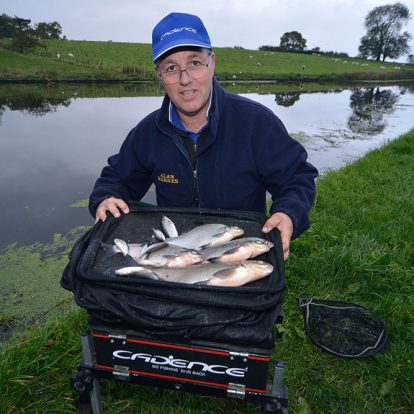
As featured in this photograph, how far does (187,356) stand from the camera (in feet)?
4.88

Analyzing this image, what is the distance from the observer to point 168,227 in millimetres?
1995

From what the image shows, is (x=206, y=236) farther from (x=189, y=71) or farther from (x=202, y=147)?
(x=189, y=71)

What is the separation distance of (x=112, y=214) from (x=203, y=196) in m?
0.70

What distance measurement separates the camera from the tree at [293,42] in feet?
262

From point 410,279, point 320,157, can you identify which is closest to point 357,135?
point 320,157

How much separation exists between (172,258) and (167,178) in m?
1.03

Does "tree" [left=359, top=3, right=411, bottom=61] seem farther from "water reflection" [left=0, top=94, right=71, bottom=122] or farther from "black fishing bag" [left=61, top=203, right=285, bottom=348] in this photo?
"black fishing bag" [left=61, top=203, right=285, bottom=348]

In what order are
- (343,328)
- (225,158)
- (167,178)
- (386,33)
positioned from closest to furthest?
(225,158) → (167,178) → (343,328) → (386,33)

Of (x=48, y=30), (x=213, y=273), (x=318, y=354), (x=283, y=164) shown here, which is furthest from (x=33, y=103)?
(x=48, y=30)

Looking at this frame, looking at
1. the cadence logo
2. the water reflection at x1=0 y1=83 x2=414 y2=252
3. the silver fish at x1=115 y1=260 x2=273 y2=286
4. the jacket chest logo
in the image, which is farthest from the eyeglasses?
the water reflection at x1=0 y1=83 x2=414 y2=252

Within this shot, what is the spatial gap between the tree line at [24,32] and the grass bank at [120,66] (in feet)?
3.12

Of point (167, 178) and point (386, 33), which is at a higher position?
point (386, 33)

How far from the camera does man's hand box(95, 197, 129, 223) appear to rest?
6.99 feet

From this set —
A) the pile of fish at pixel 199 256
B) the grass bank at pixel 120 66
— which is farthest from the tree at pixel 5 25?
the pile of fish at pixel 199 256
